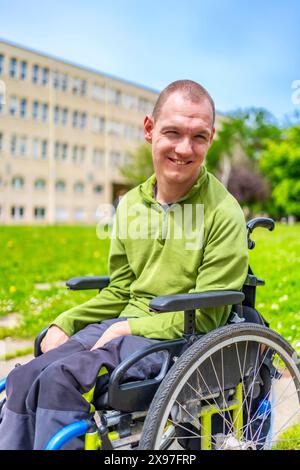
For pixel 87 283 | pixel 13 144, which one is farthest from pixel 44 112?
pixel 87 283

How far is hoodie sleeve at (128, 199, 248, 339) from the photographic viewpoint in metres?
1.85

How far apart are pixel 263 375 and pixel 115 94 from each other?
134 feet

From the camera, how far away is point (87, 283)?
2.38m

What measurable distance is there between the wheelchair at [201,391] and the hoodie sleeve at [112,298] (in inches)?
7.1

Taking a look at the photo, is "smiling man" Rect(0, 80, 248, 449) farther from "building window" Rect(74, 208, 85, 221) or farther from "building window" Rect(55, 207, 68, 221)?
"building window" Rect(74, 208, 85, 221)

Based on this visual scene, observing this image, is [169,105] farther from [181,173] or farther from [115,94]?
[115,94]

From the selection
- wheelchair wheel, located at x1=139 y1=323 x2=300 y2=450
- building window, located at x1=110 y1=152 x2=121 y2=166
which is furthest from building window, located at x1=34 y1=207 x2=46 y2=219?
wheelchair wheel, located at x1=139 y1=323 x2=300 y2=450

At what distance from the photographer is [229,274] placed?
1.87 m

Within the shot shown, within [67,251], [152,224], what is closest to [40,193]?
[67,251]

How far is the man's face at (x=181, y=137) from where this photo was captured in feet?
6.40

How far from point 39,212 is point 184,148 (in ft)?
126

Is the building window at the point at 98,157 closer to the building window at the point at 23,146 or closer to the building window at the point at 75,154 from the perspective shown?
the building window at the point at 75,154

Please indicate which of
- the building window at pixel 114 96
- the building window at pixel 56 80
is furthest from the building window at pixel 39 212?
the building window at pixel 114 96

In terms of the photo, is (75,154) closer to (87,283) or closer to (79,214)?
(79,214)
